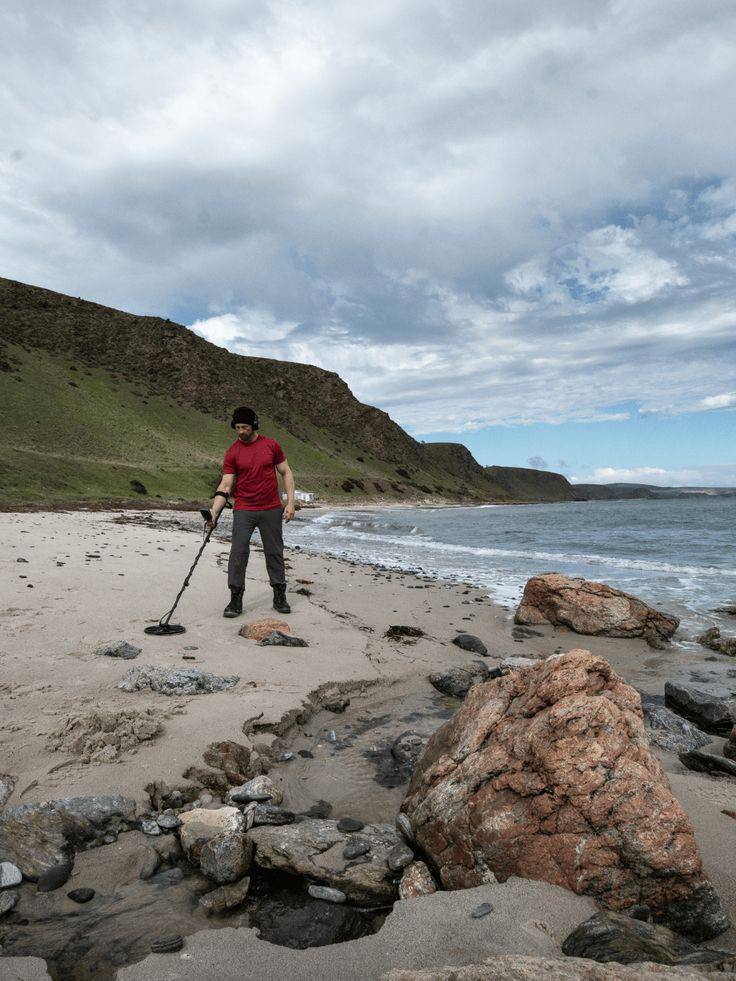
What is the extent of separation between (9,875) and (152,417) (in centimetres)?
8995

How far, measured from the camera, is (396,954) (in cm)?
221

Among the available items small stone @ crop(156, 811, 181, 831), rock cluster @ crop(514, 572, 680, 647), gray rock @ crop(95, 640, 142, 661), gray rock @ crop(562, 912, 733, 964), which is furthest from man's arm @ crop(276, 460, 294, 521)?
gray rock @ crop(562, 912, 733, 964)

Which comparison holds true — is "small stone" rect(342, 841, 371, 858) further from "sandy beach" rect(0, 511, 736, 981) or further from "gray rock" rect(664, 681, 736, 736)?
"gray rock" rect(664, 681, 736, 736)

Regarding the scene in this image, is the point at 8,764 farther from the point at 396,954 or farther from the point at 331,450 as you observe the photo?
the point at 331,450

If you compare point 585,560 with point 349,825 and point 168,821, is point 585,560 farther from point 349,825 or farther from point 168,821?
point 168,821

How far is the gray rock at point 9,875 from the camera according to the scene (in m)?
2.63

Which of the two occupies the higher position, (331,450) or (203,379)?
(203,379)

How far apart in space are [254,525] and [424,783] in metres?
5.70

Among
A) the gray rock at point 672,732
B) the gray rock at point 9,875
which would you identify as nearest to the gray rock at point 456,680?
the gray rock at point 672,732

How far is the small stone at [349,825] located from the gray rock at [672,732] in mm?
2881

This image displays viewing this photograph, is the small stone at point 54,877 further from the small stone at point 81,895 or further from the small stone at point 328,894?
the small stone at point 328,894

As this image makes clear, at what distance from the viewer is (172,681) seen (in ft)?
16.3

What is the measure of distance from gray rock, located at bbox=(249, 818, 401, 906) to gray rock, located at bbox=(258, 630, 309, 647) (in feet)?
11.6

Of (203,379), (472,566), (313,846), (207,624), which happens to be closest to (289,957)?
(313,846)
